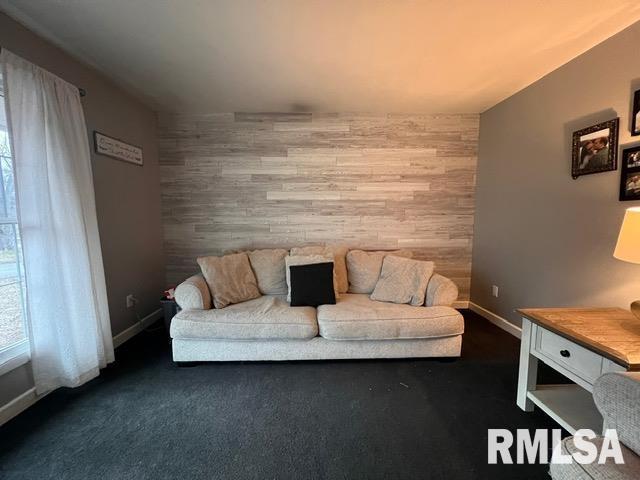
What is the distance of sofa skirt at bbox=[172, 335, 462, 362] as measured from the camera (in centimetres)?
215

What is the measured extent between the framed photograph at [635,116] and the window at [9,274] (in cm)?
387

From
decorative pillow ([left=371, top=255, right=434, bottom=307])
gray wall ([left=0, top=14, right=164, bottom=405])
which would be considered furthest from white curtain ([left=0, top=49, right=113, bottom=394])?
decorative pillow ([left=371, top=255, right=434, bottom=307])

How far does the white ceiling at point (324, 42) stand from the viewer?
154cm

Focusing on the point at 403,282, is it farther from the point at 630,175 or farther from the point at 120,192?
the point at 120,192

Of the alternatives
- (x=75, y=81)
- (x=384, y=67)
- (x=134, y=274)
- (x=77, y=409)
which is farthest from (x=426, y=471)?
(x=75, y=81)

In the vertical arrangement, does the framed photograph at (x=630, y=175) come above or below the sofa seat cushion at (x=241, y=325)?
above

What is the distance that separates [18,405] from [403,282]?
2889mm

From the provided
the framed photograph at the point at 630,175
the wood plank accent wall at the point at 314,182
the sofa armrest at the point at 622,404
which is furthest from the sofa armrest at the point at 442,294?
the sofa armrest at the point at 622,404

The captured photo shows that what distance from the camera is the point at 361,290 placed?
2812 mm

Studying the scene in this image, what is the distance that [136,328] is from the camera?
2.70m

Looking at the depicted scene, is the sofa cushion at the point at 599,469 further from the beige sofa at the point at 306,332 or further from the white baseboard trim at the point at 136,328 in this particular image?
the white baseboard trim at the point at 136,328

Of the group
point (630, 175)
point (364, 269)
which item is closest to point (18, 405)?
point (364, 269)

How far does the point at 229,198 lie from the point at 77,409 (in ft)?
7.23

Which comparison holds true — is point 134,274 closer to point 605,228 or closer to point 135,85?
point 135,85
